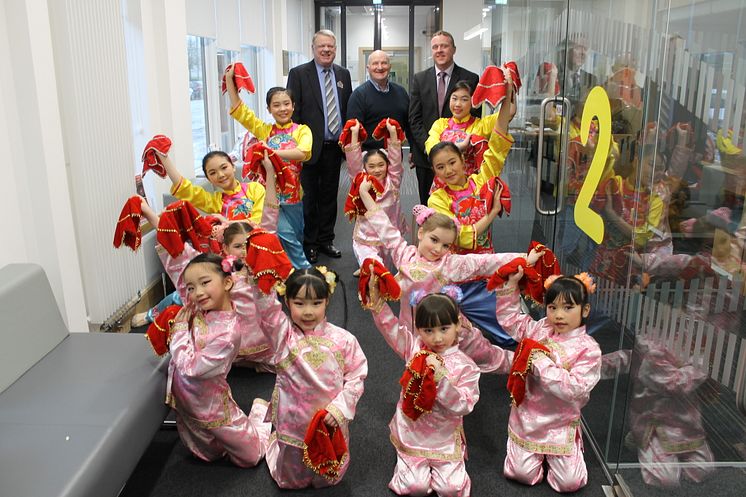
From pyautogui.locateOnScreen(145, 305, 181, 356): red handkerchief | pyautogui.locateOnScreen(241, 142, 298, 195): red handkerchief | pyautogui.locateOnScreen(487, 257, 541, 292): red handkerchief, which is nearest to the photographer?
pyautogui.locateOnScreen(145, 305, 181, 356): red handkerchief

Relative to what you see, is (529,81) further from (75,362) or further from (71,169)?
(75,362)

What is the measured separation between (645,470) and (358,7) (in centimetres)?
1068

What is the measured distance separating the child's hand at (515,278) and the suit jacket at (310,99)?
2424mm

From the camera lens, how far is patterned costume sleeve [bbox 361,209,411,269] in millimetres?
2953

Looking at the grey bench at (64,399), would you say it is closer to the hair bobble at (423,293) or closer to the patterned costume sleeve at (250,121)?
the hair bobble at (423,293)

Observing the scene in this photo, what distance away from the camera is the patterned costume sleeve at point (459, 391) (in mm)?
2238

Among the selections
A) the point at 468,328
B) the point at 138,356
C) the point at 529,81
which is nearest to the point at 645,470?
the point at 468,328

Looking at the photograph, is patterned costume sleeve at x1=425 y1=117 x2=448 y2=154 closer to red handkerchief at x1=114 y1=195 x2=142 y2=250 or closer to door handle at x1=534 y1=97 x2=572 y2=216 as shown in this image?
door handle at x1=534 y1=97 x2=572 y2=216

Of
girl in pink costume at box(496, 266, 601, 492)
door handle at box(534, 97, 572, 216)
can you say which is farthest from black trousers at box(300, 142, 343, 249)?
girl in pink costume at box(496, 266, 601, 492)

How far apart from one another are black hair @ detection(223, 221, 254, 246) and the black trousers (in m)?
2.06

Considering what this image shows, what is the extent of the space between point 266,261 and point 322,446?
0.65 meters

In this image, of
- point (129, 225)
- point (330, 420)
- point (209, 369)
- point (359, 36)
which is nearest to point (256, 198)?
point (129, 225)

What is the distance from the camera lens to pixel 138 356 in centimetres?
256

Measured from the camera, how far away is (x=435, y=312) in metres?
2.31
